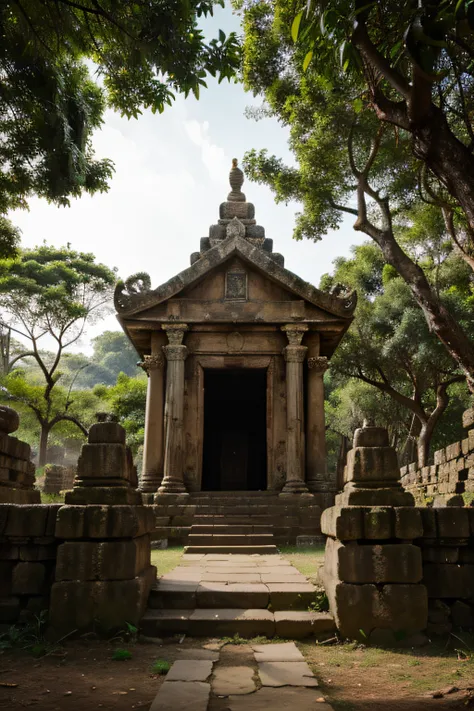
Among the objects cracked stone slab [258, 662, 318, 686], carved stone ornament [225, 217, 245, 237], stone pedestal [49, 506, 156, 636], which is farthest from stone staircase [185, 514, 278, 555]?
carved stone ornament [225, 217, 245, 237]

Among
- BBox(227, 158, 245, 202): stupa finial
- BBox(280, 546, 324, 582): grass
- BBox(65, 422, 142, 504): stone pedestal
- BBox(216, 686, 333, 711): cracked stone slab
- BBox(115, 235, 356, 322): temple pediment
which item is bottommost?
BBox(216, 686, 333, 711): cracked stone slab

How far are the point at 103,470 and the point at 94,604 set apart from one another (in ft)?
4.09

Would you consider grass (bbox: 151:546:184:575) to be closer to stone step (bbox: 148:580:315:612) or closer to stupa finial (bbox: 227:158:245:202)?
stone step (bbox: 148:580:315:612)

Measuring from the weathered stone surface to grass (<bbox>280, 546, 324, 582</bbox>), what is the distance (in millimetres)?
2891

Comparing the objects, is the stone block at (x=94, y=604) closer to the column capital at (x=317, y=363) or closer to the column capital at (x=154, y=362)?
the column capital at (x=154, y=362)

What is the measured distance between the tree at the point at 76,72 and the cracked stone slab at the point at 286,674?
5409mm

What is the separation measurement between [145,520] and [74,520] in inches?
36.4

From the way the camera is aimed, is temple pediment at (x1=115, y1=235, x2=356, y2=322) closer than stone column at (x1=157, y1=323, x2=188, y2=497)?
No

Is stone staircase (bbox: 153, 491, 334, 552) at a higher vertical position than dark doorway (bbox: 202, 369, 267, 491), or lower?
lower

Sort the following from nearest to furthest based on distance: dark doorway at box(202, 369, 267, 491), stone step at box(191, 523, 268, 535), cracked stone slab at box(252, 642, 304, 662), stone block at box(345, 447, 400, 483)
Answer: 1. cracked stone slab at box(252, 642, 304, 662)
2. stone block at box(345, 447, 400, 483)
3. stone step at box(191, 523, 268, 535)
4. dark doorway at box(202, 369, 267, 491)

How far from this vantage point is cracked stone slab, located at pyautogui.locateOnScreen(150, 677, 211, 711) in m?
3.59

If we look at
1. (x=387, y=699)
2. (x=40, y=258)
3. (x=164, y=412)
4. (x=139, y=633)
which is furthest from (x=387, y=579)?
(x=40, y=258)

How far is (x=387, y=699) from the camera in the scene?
390 cm

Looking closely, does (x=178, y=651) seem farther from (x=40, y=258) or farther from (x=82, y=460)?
(x=40, y=258)
